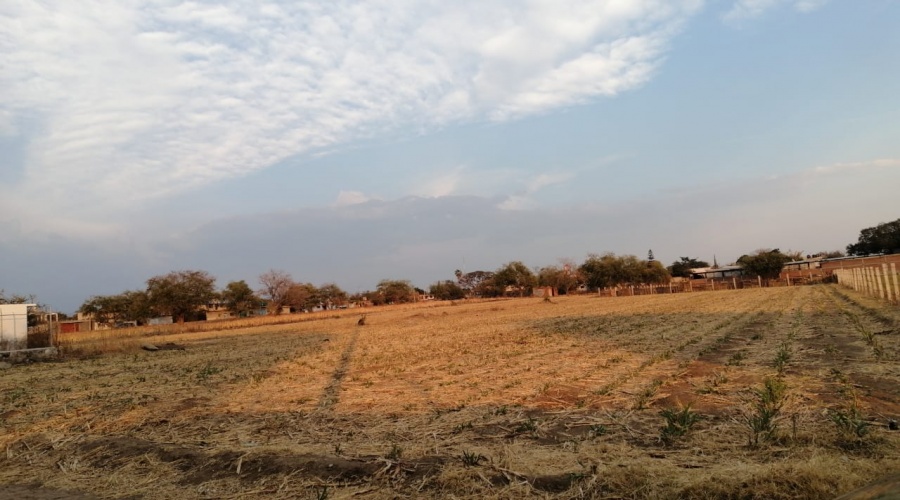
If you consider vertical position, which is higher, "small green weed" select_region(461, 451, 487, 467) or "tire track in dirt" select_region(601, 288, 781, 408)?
"small green weed" select_region(461, 451, 487, 467)

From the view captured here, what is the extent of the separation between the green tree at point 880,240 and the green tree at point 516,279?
206 ft

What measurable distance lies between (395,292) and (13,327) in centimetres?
8791

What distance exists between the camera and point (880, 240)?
104 meters

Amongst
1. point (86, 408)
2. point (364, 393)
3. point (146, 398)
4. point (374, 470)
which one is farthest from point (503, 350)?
point (374, 470)

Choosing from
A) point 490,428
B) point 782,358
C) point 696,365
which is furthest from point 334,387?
point 782,358

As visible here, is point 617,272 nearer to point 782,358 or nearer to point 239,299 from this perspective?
point 239,299

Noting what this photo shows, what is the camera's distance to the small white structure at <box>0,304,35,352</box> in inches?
1030

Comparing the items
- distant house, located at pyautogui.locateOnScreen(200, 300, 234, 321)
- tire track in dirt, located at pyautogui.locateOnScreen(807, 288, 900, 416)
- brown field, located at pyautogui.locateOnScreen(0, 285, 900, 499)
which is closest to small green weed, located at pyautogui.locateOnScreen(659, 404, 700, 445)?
brown field, located at pyautogui.locateOnScreen(0, 285, 900, 499)

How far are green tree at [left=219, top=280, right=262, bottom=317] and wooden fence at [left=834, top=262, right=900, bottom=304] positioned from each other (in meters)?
73.8

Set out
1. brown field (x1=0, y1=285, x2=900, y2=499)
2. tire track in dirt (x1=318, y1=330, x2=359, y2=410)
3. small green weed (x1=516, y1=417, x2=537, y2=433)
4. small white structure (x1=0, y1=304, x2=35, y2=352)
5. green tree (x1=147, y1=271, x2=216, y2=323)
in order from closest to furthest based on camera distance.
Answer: brown field (x1=0, y1=285, x2=900, y2=499) → small green weed (x1=516, y1=417, x2=537, y2=433) → tire track in dirt (x1=318, y1=330, x2=359, y2=410) → small white structure (x1=0, y1=304, x2=35, y2=352) → green tree (x1=147, y1=271, x2=216, y2=323)

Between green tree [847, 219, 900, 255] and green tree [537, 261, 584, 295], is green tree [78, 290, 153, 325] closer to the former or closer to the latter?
green tree [537, 261, 584, 295]

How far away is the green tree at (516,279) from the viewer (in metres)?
107

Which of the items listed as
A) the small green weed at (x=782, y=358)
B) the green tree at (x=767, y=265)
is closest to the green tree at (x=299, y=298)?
the green tree at (x=767, y=265)

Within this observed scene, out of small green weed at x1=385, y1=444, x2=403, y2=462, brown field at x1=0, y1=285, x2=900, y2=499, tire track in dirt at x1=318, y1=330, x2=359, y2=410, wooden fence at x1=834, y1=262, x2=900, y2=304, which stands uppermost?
wooden fence at x1=834, y1=262, x2=900, y2=304
